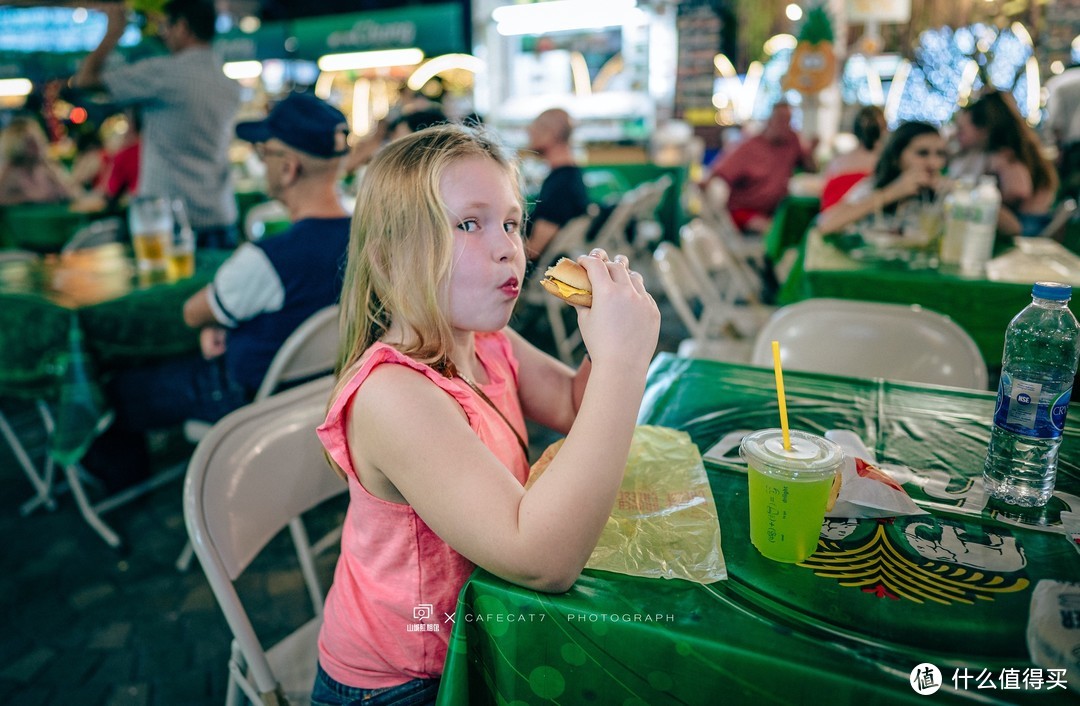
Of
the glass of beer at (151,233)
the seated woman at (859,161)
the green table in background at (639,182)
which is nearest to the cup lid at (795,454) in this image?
the glass of beer at (151,233)

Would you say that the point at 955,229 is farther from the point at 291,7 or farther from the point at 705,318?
the point at 291,7

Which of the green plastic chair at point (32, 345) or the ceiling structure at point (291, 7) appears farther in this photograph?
the ceiling structure at point (291, 7)

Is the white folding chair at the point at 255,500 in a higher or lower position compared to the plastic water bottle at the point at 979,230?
lower

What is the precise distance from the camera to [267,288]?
73.3 inches

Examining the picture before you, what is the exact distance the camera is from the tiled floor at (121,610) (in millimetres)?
1797

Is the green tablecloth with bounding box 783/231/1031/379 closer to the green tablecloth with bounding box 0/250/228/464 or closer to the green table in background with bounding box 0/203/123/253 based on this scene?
the green tablecloth with bounding box 0/250/228/464

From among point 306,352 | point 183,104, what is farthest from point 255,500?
point 183,104

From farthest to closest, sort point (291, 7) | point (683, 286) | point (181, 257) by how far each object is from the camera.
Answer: point (291, 7)
point (683, 286)
point (181, 257)

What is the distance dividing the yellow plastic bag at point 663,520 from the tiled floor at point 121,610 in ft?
4.50

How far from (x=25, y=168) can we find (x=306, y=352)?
520 centimetres

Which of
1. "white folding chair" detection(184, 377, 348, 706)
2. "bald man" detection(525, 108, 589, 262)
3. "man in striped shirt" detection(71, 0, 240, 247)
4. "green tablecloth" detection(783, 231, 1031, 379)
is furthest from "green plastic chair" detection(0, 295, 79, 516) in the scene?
"green tablecloth" detection(783, 231, 1031, 379)

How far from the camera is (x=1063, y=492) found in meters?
1.00

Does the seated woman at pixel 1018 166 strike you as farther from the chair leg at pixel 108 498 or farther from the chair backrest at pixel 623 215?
the chair leg at pixel 108 498

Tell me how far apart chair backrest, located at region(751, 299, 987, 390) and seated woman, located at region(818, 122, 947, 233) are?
1.59m
